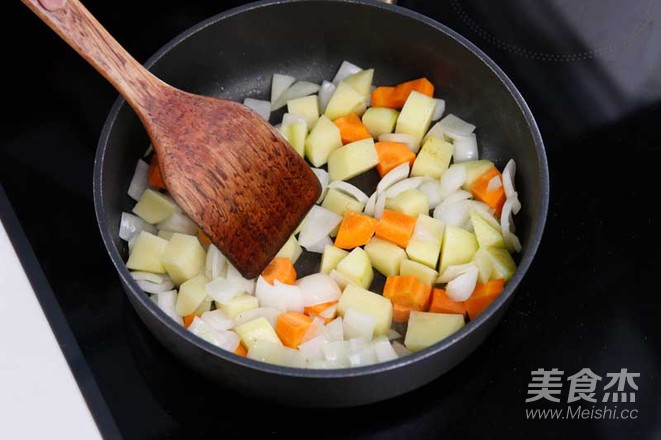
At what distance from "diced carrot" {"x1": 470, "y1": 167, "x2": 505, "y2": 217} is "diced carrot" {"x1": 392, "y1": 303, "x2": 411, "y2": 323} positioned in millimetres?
236

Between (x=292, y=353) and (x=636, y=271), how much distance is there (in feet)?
1.76

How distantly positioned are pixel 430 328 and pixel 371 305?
0.31 feet

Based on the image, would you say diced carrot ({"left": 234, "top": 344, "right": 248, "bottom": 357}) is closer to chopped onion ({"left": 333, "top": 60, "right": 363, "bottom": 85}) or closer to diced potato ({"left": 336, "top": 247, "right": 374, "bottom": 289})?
diced potato ({"left": 336, "top": 247, "right": 374, "bottom": 289})

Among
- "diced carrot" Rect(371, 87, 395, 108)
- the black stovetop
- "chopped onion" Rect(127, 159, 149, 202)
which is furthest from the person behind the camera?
"diced carrot" Rect(371, 87, 395, 108)

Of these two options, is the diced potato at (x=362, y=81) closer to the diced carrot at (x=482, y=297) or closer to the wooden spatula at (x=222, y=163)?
the wooden spatula at (x=222, y=163)

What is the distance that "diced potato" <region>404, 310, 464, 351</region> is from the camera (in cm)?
127

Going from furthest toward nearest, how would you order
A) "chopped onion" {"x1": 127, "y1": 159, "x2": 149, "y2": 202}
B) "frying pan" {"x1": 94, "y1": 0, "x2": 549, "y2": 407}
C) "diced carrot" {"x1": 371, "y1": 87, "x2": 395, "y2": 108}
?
"diced carrot" {"x1": 371, "y1": 87, "x2": 395, "y2": 108} → "chopped onion" {"x1": 127, "y1": 159, "x2": 149, "y2": 202} → "frying pan" {"x1": 94, "y1": 0, "x2": 549, "y2": 407}

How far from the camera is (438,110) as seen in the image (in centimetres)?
154

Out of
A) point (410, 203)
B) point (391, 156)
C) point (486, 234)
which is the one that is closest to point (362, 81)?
point (391, 156)

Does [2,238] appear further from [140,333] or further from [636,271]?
[636,271]

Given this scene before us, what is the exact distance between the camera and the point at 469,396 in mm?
1268

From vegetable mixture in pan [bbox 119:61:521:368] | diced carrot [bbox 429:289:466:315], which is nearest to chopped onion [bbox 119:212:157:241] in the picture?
vegetable mixture in pan [bbox 119:61:521:368]

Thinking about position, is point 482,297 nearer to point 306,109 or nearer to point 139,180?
point 306,109

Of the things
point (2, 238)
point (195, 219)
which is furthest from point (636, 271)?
point (2, 238)
